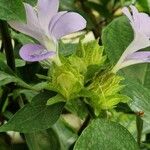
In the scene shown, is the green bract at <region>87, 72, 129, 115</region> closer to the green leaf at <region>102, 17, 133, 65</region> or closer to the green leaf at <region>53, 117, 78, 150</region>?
the green leaf at <region>102, 17, 133, 65</region>

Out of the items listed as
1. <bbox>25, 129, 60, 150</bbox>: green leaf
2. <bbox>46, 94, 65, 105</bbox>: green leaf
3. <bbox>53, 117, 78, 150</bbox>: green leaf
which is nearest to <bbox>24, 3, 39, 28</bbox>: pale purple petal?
<bbox>46, 94, 65, 105</bbox>: green leaf

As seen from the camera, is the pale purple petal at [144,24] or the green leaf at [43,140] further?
the green leaf at [43,140]

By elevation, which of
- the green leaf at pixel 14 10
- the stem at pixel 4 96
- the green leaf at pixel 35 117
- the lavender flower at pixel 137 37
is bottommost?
the stem at pixel 4 96

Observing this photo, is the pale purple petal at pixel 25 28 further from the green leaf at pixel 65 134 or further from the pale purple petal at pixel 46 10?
the green leaf at pixel 65 134

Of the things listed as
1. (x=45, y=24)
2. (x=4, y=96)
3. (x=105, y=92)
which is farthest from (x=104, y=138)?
(x=4, y=96)

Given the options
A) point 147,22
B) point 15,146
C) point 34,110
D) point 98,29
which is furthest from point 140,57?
point 98,29

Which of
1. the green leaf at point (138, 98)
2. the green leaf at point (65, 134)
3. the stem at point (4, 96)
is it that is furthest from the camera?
Answer: the green leaf at point (65, 134)

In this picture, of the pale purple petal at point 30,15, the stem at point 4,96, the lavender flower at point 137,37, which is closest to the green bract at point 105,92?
the lavender flower at point 137,37
